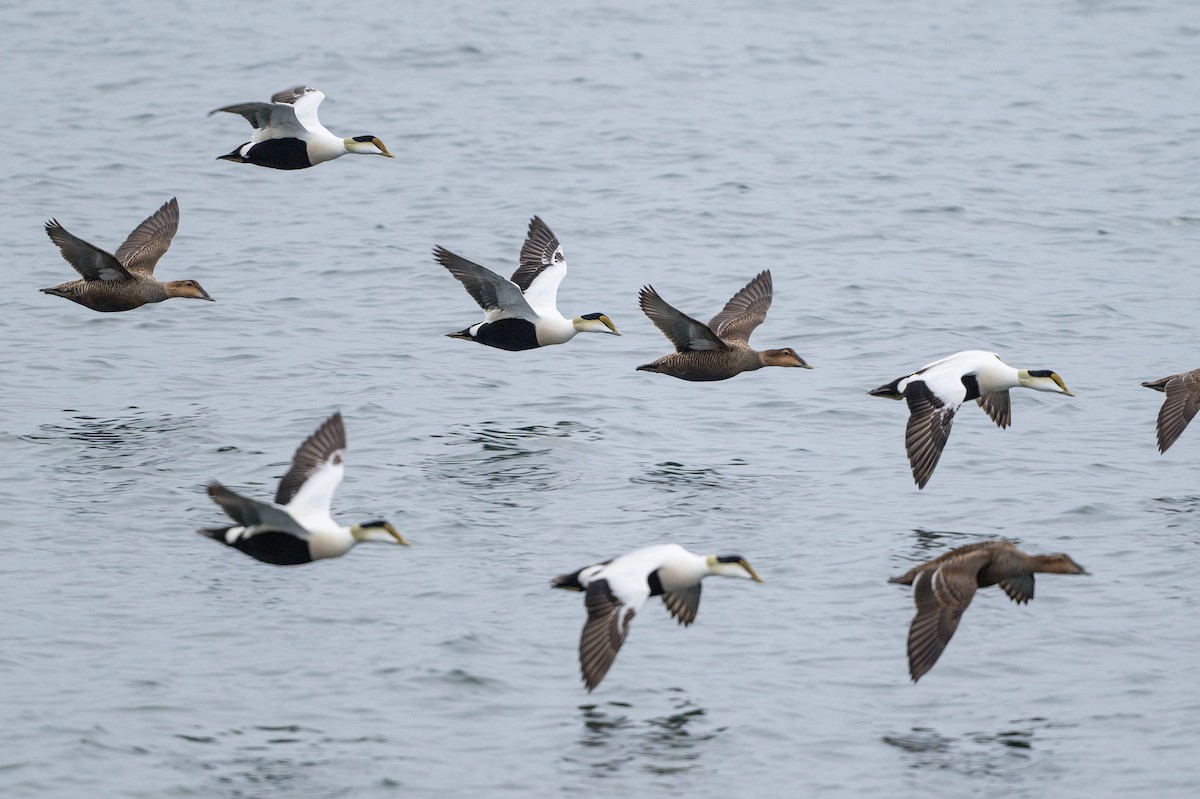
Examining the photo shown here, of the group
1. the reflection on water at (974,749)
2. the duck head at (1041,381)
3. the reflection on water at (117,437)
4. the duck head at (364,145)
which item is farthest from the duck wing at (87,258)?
the reflection on water at (974,749)

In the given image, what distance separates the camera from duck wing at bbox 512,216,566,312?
1432 cm

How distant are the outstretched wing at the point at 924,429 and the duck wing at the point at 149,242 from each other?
6.29m

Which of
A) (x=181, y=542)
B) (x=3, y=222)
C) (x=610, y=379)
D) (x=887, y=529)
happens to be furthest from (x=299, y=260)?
(x=887, y=529)

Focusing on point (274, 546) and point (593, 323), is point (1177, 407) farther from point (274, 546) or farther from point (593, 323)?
point (274, 546)

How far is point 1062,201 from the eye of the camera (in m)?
22.5

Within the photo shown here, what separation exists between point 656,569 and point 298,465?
7.39 ft

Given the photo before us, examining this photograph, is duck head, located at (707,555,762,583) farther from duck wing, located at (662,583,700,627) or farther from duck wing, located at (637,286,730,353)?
duck wing, located at (637,286,730,353)

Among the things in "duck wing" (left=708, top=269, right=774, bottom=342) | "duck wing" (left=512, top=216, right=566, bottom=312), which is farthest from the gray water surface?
"duck wing" (left=512, top=216, right=566, bottom=312)

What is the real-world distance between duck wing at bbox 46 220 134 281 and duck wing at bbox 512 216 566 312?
3.17m

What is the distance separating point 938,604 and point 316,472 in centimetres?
367

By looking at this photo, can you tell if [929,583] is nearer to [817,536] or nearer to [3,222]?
[817,536]

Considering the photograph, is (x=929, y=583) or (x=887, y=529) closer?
(x=929, y=583)

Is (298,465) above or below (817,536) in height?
above

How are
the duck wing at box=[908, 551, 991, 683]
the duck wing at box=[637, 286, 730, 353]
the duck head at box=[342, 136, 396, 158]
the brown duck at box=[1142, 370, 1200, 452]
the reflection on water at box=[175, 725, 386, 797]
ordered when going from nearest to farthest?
the reflection on water at box=[175, 725, 386, 797], the duck wing at box=[908, 551, 991, 683], the duck wing at box=[637, 286, 730, 353], the brown duck at box=[1142, 370, 1200, 452], the duck head at box=[342, 136, 396, 158]
